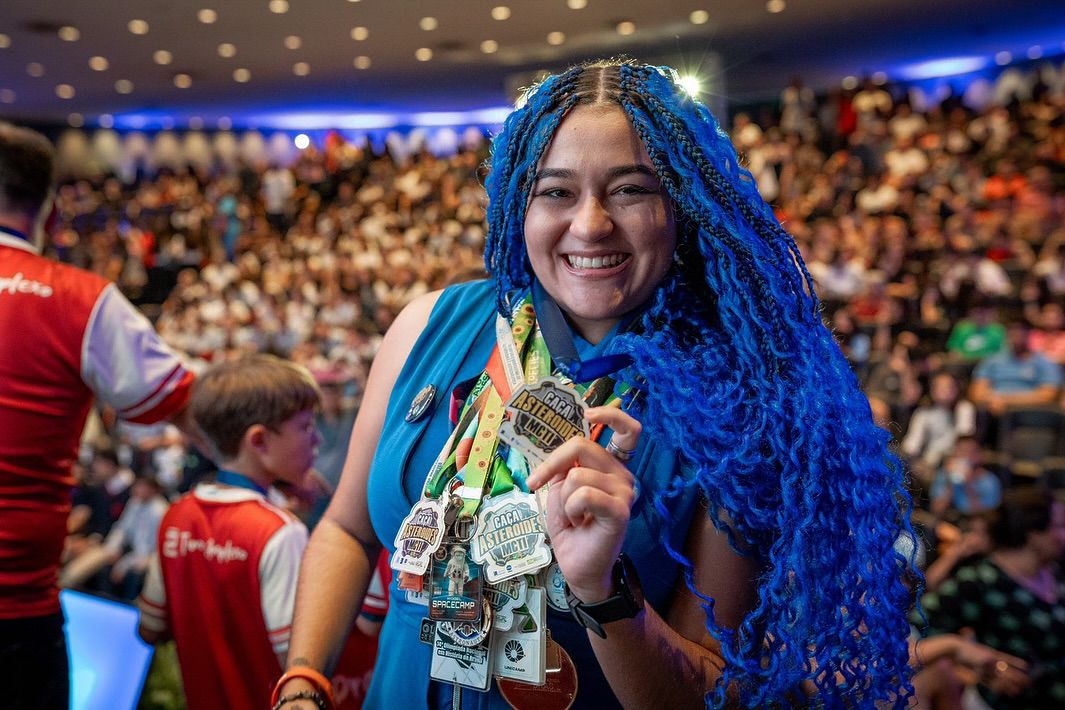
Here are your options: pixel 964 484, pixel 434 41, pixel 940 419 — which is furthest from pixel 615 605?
pixel 434 41

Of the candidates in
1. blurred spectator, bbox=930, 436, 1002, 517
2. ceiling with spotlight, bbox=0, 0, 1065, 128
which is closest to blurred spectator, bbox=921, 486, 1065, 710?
blurred spectator, bbox=930, 436, 1002, 517

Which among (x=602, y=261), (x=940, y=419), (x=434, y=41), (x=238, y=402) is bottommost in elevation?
(x=940, y=419)

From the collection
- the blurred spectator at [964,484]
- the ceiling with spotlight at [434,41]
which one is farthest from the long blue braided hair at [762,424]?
the ceiling with spotlight at [434,41]

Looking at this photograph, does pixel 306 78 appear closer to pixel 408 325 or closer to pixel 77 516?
pixel 77 516

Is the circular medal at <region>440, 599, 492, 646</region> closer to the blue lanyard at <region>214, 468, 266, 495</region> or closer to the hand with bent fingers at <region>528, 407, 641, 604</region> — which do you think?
the hand with bent fingers at <region>528, 407, 641, 604</region>

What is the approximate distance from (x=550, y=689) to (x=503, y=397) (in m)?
0.37

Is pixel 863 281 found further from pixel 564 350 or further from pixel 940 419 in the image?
pixel 564 350

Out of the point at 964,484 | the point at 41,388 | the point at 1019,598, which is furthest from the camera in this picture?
the point at 964,484

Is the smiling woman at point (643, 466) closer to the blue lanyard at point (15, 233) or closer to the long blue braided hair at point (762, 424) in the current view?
the long blue braided hair at point (762, 424)

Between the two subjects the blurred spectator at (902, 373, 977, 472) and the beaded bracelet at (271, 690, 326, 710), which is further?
the blurred spectator at (902, 373, 977, 472)

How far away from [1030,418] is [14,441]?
5.47 metres

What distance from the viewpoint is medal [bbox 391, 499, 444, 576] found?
112cm

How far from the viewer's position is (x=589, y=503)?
2.90 feet

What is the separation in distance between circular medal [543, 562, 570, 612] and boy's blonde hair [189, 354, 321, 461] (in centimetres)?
113
